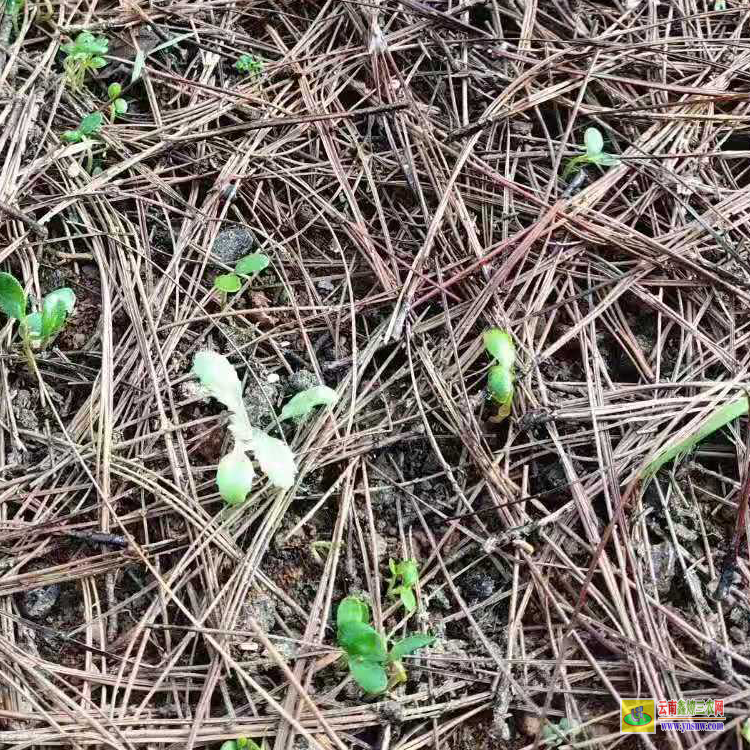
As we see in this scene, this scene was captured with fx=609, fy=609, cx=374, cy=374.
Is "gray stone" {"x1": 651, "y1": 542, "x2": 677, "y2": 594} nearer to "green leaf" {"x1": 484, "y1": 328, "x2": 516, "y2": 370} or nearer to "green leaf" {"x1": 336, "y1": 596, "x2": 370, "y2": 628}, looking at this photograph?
"green leaf" {"x1": 484, "y1": 328, "x2": 516, "y2": 370}

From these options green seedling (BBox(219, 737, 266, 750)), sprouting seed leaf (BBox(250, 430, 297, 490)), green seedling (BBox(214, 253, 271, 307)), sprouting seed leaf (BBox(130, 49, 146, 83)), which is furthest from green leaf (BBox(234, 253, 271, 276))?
green seedling (BBox(219, 737, 266, 750))

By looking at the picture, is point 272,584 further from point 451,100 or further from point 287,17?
point 287,17

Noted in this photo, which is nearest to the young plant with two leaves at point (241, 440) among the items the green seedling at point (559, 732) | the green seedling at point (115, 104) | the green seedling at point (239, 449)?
the green seedling at point (239, 449)

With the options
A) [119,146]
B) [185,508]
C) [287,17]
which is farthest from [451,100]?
[185,508]

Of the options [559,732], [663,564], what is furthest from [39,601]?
[663,564]

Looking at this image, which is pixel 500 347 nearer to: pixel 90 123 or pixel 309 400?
pixel 309 400

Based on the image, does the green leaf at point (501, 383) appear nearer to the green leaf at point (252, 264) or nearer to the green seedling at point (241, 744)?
the green leaf at point (252, 264)
